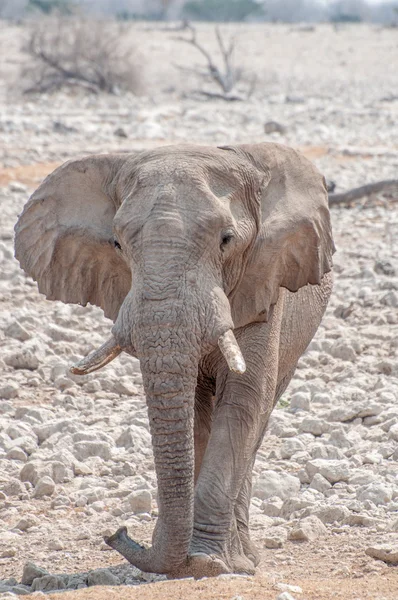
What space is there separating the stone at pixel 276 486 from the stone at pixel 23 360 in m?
2.19

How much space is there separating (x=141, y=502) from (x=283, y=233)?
1426 millimetres

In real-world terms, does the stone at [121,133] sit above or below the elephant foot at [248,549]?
below

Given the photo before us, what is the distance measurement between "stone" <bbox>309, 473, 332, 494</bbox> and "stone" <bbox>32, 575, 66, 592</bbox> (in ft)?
4.83

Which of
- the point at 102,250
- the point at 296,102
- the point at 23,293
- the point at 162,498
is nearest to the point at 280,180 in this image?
the point at 102,250

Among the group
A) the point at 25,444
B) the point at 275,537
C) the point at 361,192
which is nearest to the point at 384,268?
the point at 361,192

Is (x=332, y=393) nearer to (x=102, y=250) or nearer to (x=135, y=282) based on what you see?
(x=102, y=250)

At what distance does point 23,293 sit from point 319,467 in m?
4.00

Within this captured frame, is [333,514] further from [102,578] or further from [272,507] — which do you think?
[102,578]

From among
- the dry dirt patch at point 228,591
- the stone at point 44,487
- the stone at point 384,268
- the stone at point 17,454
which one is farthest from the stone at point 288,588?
the stone at point 384,268

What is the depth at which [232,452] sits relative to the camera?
3.97 metres

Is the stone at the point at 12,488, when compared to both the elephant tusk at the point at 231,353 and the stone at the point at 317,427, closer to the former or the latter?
the stone at the point at 317,427

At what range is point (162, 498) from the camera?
11.5 ft

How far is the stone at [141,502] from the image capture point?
480cm

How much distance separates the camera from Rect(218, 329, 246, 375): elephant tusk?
3.37 m
